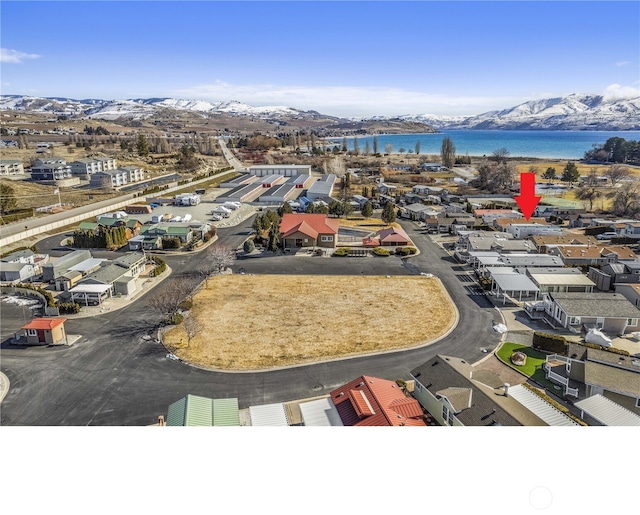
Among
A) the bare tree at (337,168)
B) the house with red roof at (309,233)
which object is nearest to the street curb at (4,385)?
the house with red roof at (309,233)

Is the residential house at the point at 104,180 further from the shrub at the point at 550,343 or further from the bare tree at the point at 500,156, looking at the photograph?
the bare tree at the point at 500,156

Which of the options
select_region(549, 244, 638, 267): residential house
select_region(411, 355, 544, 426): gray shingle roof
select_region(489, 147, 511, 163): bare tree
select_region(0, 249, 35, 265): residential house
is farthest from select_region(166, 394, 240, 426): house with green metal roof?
select_region(489, 147, 511, 163): bare tree

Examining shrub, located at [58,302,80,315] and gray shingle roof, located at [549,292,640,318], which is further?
shrub, located at [58,302,80,315]

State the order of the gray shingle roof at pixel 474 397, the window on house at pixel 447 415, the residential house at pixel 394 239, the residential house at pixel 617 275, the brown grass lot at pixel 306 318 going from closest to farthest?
the gray shingle roof at pixel 474 397 < the window on house at pixel 447 415 < the brown grass lot at pixel 306 318 < the residential house at pixel 617 275 < the residential house at pixel 394 239

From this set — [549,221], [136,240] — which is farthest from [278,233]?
[549,221]

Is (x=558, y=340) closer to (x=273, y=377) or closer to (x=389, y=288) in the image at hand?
(x=389, y=288)

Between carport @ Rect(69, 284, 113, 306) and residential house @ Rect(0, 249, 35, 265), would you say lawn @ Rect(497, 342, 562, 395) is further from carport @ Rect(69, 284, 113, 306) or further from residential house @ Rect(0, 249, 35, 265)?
residential house @ Rect(0, 249, 35, 265)
